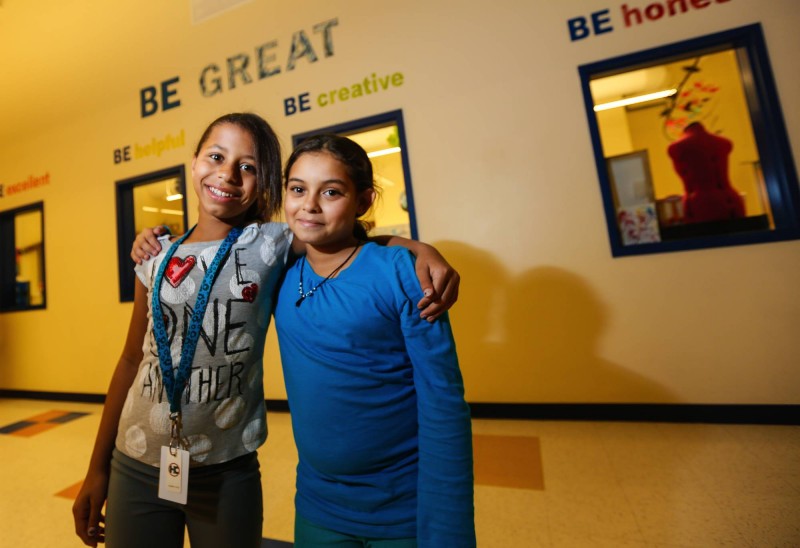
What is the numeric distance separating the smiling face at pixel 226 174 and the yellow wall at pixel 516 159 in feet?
6.12

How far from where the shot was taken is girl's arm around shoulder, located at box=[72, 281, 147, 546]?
2.48ft

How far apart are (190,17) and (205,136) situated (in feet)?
8.98

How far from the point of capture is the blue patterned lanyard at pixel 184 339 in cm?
69

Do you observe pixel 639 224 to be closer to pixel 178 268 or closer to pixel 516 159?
pixel 516 159

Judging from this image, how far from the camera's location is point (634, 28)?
2.24 m

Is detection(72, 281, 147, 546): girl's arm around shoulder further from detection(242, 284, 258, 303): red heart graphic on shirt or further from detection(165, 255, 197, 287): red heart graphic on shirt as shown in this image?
detection(242, 284, 258, 303): red heart graphic on shirt

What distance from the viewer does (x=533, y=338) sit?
237cm

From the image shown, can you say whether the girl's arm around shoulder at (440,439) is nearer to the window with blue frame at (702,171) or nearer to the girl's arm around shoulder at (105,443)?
Answer: the girl's arm around shoulder at (105,443)

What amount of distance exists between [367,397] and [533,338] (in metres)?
1.98

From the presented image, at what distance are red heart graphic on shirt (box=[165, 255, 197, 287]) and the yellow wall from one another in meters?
1.97

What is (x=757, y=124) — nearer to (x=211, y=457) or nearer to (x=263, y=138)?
(x=263, y=138)

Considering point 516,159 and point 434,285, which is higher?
point 516,159

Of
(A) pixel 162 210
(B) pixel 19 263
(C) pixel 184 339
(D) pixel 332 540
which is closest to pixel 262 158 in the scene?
(C) pixel 184 339

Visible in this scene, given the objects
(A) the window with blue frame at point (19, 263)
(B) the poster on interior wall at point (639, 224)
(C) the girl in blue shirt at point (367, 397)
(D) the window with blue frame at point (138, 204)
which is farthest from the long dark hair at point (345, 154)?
(A) the window with blue frame at point (19, 263)
